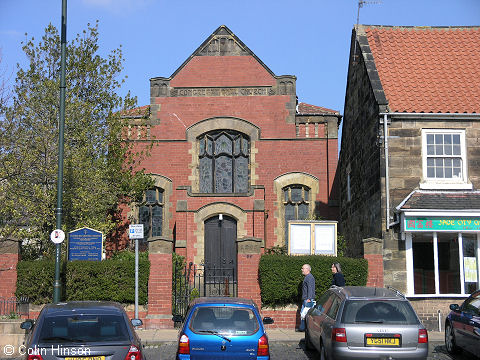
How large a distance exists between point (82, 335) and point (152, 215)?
17.6 metres

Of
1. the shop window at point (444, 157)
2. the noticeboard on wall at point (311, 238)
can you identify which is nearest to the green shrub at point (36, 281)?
the noticeboard on wall at point (311, 238)

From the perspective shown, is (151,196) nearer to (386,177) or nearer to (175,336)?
(386,177)

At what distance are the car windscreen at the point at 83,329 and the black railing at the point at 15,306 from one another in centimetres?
794

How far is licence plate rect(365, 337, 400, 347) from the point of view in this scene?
980cm

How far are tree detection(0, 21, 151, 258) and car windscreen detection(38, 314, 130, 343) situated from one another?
10.4m

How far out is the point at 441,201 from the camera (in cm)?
1739

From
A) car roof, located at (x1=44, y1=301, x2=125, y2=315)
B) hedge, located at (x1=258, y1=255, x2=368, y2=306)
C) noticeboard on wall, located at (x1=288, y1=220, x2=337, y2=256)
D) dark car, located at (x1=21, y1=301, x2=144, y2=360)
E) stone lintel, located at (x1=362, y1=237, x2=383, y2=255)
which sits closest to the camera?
dark car, located at (x1=21, y1=301, x2=144, y2=360)

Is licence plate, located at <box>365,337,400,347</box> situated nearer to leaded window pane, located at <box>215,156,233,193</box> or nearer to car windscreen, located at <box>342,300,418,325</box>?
car windscreen, located at <box>342,300,418,325</box>

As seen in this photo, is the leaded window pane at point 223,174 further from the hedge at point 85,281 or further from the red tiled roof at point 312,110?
the hedge at point 85,281

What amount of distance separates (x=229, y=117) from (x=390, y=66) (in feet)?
25.9

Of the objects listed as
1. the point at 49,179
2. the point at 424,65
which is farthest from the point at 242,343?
the point at 424,65

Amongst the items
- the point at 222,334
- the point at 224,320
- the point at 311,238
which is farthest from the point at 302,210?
the point at 222,334

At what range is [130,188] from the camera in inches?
904

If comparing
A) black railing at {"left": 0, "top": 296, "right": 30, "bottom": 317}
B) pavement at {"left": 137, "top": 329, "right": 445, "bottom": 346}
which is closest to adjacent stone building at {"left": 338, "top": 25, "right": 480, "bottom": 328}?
pavement at {"left": 137, "top": 329, "right": 445, "bottom": 346}
